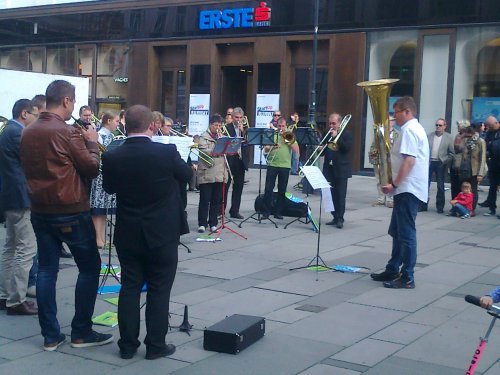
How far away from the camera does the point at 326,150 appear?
1336cm

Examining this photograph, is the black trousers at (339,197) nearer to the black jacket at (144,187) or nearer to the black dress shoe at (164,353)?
the black dress shoe at (164,353)

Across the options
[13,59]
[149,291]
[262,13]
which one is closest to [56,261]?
[149,291]

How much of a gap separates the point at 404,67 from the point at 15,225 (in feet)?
57.1

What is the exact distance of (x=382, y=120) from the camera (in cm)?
882

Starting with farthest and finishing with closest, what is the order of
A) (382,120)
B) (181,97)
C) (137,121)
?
(181,97) → (382,120) → (137,121)

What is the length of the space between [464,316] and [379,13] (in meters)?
16.5

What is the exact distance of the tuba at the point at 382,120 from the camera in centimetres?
867

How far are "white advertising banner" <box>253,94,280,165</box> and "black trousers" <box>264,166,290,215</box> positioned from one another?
436 inches


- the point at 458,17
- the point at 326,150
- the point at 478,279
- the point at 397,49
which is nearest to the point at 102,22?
the point at 397,49

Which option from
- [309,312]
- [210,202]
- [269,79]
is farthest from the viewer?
[269,79]

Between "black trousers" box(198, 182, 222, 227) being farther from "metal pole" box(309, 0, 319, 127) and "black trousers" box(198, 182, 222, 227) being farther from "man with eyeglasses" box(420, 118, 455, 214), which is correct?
"metal pole" box(309, 0, 319, 127)

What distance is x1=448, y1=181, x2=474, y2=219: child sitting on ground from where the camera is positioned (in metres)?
15.0

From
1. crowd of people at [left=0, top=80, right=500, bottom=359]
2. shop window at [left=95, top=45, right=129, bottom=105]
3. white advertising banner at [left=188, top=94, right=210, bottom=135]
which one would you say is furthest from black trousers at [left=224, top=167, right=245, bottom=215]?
shop window at [left=95, top=45, right=129, bottom=105]

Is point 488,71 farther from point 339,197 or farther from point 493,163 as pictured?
point 339,197
